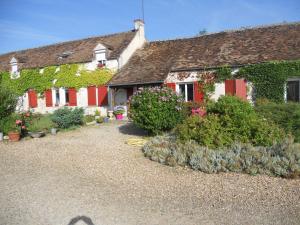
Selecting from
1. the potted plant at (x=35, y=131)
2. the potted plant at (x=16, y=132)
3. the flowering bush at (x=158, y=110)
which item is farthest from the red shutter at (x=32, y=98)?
the flowering bush at (x=158, y=110)

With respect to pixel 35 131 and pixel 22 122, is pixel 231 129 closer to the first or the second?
pixel 35 131

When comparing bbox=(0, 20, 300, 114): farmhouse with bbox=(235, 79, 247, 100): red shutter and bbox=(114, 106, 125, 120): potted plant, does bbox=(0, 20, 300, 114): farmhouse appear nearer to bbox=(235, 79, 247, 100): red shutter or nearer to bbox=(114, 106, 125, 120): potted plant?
bbox=(235, 79, 247, 100): red shutter

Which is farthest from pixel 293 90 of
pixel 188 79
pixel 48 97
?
pixel 48 97

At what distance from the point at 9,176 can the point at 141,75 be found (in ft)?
42.7

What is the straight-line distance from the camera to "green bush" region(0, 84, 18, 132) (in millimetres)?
13801

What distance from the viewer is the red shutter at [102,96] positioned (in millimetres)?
22172

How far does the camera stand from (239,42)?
1934cm

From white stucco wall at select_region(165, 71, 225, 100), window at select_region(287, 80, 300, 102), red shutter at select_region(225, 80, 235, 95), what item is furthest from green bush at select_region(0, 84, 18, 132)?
window at select_region(287, 80, 300, 102)

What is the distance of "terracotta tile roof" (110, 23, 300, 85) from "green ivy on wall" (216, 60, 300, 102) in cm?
43

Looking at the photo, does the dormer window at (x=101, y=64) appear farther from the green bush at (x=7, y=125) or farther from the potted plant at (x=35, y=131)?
the green bush at (x=7, y=125)

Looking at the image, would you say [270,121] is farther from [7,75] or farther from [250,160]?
[7,75]

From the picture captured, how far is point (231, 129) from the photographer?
901 centimetres

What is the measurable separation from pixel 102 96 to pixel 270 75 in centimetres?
1136

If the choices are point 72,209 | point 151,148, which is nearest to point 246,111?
point 151,148
